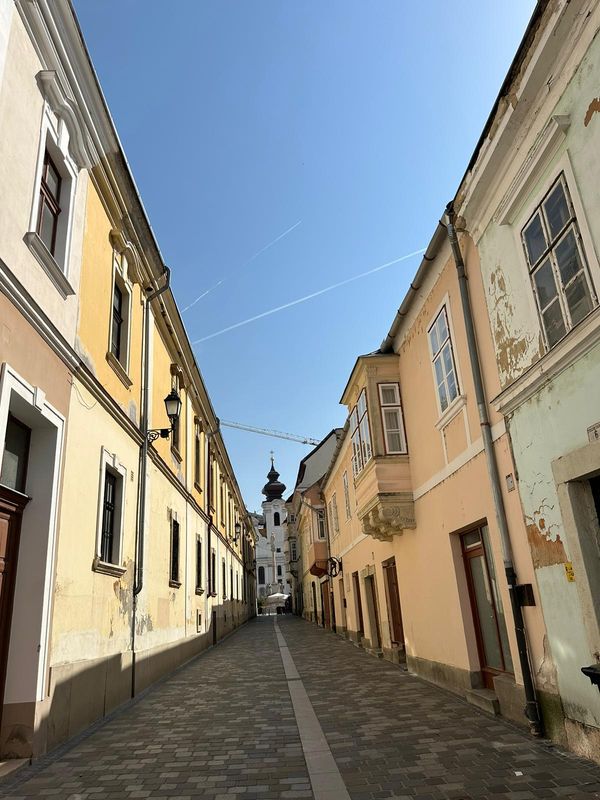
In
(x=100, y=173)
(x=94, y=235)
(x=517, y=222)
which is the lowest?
(x=517, y=222)

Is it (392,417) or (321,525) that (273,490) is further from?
(392,417)

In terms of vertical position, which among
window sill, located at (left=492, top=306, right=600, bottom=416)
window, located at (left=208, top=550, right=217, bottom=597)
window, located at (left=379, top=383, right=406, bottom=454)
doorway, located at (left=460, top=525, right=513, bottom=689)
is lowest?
doorway, located at (left=460, top=525, right=513, bottom=689)

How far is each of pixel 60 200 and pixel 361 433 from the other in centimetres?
795

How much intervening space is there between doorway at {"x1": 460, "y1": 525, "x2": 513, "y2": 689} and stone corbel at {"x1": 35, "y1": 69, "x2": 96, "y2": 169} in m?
7.91

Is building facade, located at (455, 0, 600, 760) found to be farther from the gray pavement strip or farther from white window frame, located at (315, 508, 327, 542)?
white window frame, located at (315, 508, 327, 542)

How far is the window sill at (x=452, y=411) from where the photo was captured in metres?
8.17

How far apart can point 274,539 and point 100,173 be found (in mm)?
95403

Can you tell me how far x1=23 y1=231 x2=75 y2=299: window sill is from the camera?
6441 mm

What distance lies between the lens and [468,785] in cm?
475

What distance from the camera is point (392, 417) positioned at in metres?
11.7

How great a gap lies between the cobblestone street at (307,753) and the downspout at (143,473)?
1.60m

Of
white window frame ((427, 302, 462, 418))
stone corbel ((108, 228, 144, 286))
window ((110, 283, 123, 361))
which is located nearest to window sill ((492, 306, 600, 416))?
white window frame ((427, 302, 462, 418))

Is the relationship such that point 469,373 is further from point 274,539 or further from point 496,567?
point 274,539

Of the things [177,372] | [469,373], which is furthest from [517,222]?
[177,372]
